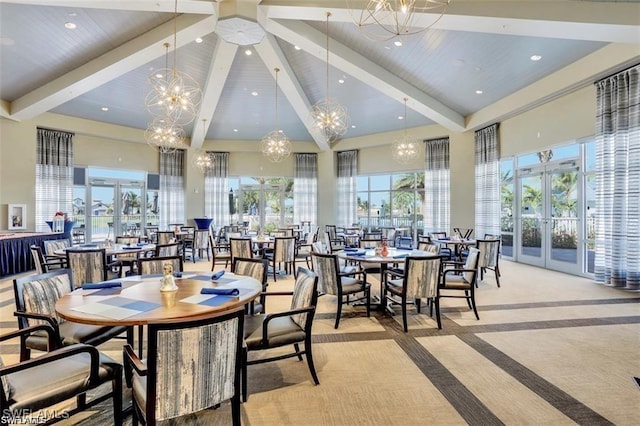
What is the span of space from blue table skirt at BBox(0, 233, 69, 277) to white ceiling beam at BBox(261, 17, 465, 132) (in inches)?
262

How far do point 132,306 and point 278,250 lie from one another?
4551 mm

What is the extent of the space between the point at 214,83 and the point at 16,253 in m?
5.60

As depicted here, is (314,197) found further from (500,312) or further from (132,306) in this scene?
(132,306)

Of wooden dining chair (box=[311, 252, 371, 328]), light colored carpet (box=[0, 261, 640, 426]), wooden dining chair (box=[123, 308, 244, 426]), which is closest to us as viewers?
wooden dining chair (box=[123, 308, 244, 426])

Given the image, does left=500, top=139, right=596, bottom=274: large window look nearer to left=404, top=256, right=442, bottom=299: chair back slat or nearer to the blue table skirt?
left=404, top=256, right=442, bottom=299: chair back slat

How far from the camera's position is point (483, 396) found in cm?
258

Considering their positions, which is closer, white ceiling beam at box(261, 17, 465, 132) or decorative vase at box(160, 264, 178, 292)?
decorative vase at box(160, 264, 178, 292)

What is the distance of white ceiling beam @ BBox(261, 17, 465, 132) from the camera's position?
21.4 ft

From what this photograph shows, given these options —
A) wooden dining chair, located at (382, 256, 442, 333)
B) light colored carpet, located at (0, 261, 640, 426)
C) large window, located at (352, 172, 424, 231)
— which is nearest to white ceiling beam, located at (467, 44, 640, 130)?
large window, located at (352, 172, 424, 231)

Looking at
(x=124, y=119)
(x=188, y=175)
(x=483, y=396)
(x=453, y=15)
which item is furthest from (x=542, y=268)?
(x=124, y=119)

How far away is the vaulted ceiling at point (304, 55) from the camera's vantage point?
16.9ft

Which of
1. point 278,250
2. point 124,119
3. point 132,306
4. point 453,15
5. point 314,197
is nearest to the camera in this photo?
point 132,306

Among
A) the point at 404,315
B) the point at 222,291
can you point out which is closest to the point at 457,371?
the point at 404,315

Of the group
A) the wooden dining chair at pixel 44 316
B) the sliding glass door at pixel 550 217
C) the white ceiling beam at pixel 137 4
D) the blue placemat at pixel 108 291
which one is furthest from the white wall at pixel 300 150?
the blue placemat at pixel 108 291
